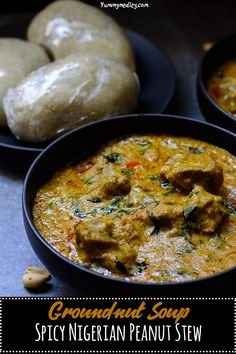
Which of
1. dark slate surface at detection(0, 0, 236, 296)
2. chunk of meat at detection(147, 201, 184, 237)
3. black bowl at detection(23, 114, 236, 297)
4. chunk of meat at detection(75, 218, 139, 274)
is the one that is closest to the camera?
black bowl at detection(23, 114, 236, 297)

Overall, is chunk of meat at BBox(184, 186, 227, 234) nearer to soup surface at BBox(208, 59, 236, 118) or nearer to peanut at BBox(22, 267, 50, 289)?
peanut at BBox(22, 267, 50, 289)

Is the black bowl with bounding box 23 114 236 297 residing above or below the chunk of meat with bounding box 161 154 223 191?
below

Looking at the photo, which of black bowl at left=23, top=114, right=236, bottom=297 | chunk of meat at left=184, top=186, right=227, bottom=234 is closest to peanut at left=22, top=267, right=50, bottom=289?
black bowl at left=23, top=114, right=236, bottom=297

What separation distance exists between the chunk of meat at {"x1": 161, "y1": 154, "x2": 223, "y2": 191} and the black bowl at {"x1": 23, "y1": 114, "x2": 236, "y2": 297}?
0.34 meters

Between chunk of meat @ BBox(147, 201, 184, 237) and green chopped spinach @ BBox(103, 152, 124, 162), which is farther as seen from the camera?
green chopped spinach @ BBox(103, 152, 124, 162)

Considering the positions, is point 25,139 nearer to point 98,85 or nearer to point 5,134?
point 5,134

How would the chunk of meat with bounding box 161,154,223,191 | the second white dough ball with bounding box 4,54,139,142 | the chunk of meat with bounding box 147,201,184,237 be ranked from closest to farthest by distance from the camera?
→ the chunk of meat with bounding box 147,201,184,237 < the chunk of meat with bounding box 161,154,223,191 < the second white dough ball with bounding box 4,54,139,142

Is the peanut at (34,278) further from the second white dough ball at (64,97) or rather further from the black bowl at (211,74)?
the black bowl at (211,74)

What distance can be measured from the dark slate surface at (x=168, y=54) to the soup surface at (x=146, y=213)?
30 centimetres

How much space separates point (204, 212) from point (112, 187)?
0.42m

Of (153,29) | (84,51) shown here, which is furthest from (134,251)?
(153,29)

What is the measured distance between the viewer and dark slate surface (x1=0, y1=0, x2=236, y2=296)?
281 centimetres
